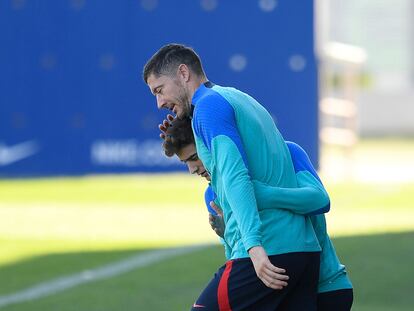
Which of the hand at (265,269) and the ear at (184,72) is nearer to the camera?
the hand at (265,269)

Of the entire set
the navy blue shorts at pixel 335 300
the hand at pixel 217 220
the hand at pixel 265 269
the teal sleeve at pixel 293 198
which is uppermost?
the teal sleeve at pixel 293 198

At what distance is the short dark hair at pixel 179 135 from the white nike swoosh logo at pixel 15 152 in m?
14.9

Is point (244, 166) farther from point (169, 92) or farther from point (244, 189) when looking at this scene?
point (169, 92)

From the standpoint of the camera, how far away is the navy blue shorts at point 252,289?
4.38 metres

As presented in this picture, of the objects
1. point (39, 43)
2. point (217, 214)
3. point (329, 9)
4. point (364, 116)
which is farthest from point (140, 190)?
point (329, 9)

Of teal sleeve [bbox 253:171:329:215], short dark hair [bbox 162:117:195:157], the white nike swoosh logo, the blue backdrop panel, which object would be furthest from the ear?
the white nike swoosh logo

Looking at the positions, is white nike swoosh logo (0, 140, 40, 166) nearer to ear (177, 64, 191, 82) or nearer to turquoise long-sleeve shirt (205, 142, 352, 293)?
turquoise long-sleeve shirt (205, 142, 352, 293)

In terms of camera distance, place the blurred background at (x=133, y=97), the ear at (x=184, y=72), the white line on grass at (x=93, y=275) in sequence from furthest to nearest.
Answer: the blurred background at (x=133, y=97) < the white line on grass at (x=93, y=275) < the ear at (x=184, y=72)

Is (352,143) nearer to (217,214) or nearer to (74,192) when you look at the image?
(74,192)

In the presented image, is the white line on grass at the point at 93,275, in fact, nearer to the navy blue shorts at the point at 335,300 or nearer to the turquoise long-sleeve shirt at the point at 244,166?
the navy blue shorts at the point at 335,300

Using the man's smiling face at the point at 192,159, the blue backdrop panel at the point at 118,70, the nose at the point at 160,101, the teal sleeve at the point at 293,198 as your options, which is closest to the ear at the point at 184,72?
the nose at the point at 160,101

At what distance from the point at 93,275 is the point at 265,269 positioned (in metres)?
5.58

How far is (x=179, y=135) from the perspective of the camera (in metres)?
4.75

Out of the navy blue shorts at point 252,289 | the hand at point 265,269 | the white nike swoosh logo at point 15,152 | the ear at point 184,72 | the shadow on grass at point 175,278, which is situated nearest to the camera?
the hand at point 265,269
